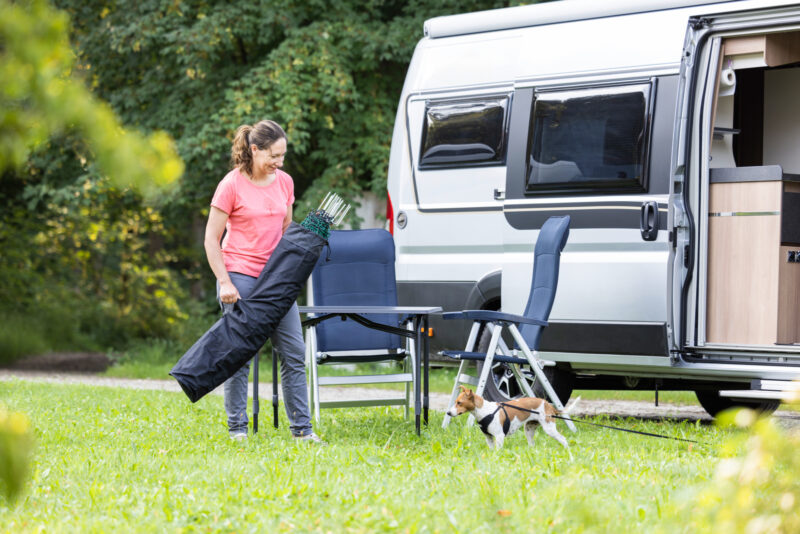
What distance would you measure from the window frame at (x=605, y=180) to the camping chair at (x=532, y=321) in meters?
0.34

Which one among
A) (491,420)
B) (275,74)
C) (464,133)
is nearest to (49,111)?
(491,420)

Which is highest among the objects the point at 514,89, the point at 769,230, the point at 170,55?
the point at 170,55

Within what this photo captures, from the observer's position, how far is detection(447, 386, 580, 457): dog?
5.04 m

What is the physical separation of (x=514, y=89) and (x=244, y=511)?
3857 millimetres

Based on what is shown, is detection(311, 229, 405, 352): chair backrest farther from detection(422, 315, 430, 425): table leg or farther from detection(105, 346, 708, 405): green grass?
detection(105, 346, 708, 405): green grass

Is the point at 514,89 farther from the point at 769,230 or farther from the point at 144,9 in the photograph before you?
the point at 144,9

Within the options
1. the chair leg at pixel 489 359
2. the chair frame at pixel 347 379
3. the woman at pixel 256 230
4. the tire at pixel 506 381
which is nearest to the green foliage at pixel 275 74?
the tire at pixel 506 381

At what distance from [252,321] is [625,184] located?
7.50 ft

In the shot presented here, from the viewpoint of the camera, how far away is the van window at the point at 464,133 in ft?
22.1

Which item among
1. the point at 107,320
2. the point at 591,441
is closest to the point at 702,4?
the point at 591,441

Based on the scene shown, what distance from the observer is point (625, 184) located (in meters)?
6.05

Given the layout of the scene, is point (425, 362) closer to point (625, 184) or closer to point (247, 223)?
point (247, 223)

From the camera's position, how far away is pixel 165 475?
436cm

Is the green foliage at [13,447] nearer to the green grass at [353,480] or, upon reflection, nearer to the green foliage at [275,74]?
the green grass at [353,480]
